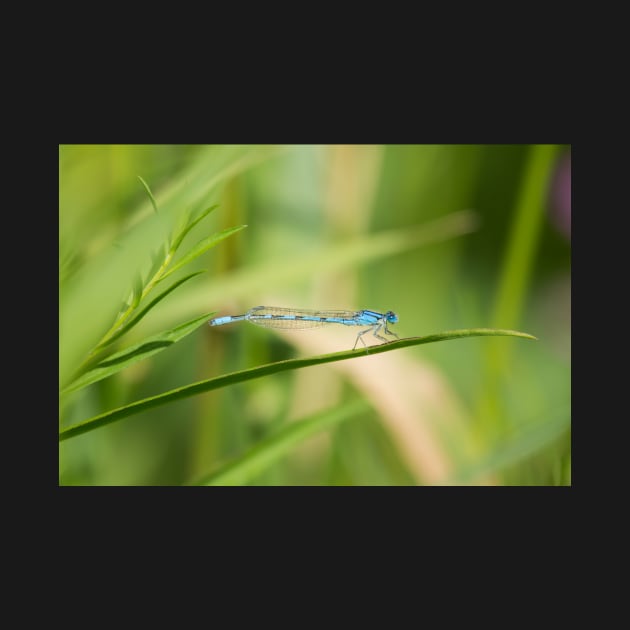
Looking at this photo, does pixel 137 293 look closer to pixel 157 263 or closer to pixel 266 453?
pixel 157 263

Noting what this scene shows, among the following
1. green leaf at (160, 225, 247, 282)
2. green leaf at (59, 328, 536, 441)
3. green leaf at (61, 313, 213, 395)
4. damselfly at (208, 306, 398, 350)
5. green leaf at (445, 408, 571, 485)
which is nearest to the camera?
green leaf at (59, 328, 536, 441)

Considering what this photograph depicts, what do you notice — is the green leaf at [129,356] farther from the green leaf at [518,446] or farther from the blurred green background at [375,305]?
the green leaf at [518,446]

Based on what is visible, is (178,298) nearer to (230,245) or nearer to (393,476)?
(230,245)

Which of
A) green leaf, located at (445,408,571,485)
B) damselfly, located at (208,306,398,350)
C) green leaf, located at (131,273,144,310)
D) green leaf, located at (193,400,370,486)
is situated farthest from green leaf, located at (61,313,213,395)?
green leaf, located at (445,408,571,485)

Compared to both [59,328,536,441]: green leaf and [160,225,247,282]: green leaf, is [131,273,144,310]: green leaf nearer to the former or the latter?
[160,225,247,282]: green leaf

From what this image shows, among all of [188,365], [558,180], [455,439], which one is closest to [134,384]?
[188,365]

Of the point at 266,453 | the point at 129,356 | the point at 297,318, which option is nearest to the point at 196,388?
Result: the point at 129,356
